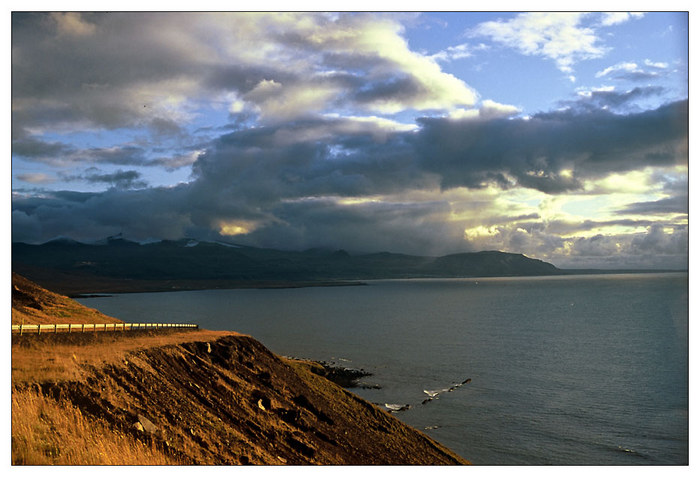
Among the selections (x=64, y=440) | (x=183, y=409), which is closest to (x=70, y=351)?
(x=183, y=409)

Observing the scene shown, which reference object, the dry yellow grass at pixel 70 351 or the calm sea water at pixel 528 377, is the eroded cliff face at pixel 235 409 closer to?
the dry yellow grass at pixel 70 351

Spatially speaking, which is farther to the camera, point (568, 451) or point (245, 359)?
point (568, 451)

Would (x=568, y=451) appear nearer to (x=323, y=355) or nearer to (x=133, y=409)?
(x=133, y=409)

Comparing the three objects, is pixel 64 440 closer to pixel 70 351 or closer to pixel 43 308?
pixel 70 351
